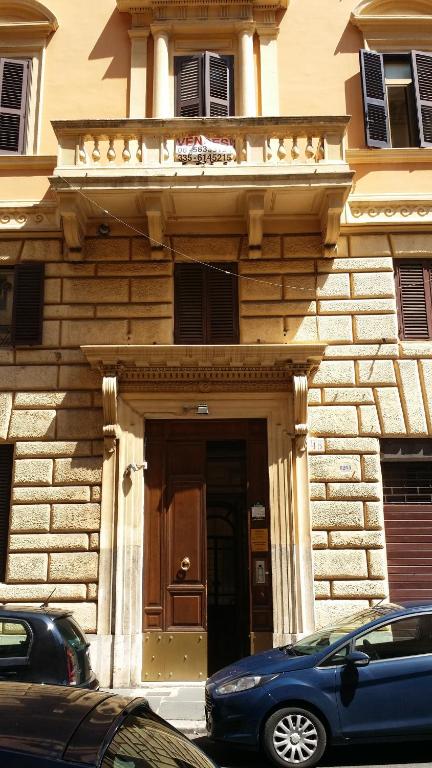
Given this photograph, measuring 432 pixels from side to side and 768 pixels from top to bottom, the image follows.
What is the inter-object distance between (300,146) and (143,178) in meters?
2.64

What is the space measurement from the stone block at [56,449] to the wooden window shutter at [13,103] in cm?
530

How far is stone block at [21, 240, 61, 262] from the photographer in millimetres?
11430

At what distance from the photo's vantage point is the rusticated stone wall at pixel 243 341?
10156mm

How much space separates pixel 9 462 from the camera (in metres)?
10.8

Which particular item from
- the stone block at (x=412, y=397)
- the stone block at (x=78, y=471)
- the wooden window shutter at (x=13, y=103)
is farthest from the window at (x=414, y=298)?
the wooden window shutter at (x=13, y=103)

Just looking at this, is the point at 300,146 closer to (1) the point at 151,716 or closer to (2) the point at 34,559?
(2) the point at 34,559

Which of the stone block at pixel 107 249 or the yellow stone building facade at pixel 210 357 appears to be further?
the stone block at pixel 107 249

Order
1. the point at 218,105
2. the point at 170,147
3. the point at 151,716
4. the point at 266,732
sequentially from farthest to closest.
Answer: the point at 218,105
the point at 170,147
the point at 266,732
the point at 151,716

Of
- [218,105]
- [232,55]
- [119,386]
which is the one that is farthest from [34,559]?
[232,55]

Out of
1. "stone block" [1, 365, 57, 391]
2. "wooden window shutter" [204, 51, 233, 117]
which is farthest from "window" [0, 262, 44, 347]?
"wooden window shutter" [204, 51, 233, 117]

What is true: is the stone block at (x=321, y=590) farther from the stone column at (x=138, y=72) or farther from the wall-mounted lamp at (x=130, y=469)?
the stone column at (x=138, y=72)

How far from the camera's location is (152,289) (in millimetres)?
11219

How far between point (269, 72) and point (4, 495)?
869cm

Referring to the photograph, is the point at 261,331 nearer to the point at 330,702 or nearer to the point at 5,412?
the point at 5,412
